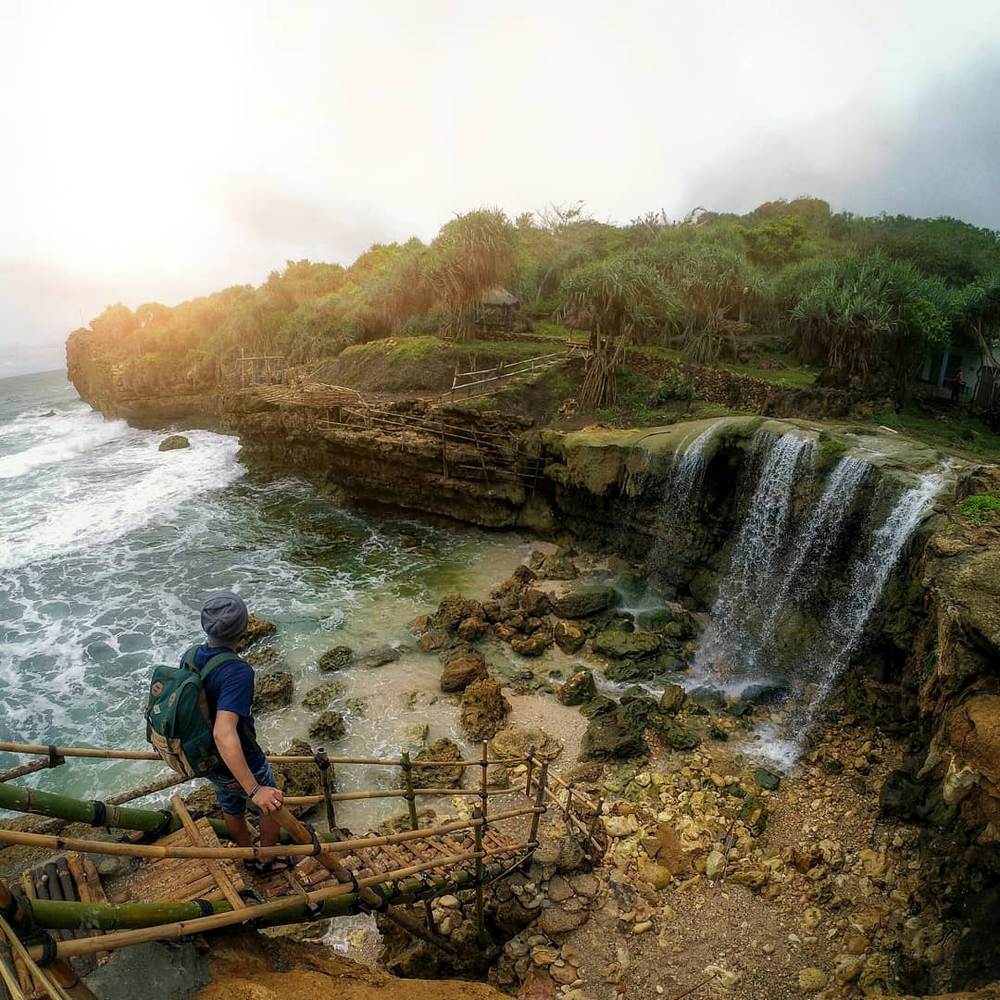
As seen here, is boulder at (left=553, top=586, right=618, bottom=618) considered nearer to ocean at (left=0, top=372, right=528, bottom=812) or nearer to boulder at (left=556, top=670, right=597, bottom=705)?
boulder at (left=556, top=670, right=597, bottom=705)

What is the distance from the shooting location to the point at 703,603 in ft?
54.5

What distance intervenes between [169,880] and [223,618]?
2488 millimetres

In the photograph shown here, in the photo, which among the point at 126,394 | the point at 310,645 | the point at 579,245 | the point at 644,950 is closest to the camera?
the point at 644,950

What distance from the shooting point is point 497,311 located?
107 ft

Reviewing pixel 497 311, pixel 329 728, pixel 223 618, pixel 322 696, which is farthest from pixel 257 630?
pixel 497 311

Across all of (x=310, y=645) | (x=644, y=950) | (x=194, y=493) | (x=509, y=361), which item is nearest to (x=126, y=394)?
(x=194, y=493)

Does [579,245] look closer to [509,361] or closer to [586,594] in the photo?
[509,361]

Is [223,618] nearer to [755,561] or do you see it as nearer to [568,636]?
[568,636]

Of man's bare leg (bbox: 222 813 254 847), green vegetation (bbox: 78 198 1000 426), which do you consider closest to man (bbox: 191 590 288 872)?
man's bare leg (bbox: 222 813 254 847)

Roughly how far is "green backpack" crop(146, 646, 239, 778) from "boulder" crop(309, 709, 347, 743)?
840cm

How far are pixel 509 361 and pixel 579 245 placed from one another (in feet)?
69.9

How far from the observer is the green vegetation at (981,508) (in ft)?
34.7

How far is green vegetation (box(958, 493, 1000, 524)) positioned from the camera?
1057cm

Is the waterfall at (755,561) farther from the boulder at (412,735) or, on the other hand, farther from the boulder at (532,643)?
the boulder at (412,735)
